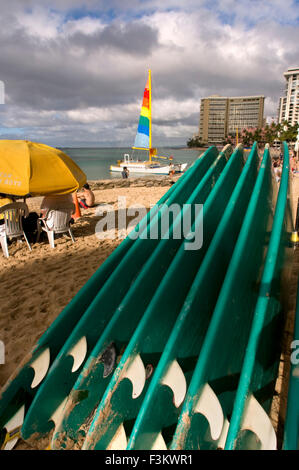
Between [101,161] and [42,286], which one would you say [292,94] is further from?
[42,286]

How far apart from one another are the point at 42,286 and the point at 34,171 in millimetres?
1836

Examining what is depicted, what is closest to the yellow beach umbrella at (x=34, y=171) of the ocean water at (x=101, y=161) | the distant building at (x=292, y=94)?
the ocean water at (x=101, y=161)

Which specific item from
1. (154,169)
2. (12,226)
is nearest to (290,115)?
(154,169)

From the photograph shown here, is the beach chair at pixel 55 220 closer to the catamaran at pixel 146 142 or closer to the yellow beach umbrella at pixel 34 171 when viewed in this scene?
the yellow beach umbrella at pixel 34 171

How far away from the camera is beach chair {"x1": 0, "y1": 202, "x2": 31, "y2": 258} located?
470 centimetres

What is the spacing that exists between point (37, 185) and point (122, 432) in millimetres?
3583

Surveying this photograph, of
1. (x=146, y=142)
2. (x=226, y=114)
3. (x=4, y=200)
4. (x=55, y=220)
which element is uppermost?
(x=226, y=114)

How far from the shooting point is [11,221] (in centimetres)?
482

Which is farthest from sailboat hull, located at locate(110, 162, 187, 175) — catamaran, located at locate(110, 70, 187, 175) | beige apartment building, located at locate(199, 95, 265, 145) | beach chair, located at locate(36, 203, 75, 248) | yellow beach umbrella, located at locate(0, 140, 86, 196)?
beige apartment building, located at locate(199, 95, 265, 145)

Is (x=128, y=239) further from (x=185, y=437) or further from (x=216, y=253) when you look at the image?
(x=185, y=437)

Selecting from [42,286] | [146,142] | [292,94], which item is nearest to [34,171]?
[42,286]

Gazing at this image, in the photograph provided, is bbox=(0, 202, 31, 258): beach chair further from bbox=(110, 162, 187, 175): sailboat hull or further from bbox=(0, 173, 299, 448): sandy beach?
bbox=(110, 162, 187, 175): sailboat hull

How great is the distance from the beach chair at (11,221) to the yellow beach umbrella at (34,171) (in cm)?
74

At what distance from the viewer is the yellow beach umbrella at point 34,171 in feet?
13.3
